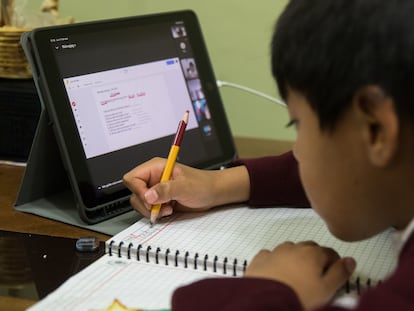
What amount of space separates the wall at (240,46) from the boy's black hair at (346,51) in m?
0.83

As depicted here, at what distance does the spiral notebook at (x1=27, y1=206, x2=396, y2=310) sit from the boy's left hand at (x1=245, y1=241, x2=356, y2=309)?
0.03 meters

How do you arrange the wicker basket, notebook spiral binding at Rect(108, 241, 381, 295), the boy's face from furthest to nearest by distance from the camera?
1. the wicker basket
2. notebook spiral binding at Rect(108, 241, 381, 295)
3. the boy's face

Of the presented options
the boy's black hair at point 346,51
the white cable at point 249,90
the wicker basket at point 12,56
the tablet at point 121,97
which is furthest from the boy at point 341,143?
the white cable at point 249,90

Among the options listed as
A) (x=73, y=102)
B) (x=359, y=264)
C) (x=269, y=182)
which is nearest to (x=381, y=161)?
(x=359, y=264)

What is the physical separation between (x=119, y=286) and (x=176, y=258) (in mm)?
85

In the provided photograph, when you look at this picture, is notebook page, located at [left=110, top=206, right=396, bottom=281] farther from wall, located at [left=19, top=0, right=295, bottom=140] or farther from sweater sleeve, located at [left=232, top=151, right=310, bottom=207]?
wall, located at [left=19, top=0, right=295, bottom=140]

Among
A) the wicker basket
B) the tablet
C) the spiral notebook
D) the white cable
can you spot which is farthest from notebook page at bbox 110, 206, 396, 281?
the white cable

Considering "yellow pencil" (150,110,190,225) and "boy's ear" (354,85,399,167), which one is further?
A: "yellow pencil" (150,110,190,225)

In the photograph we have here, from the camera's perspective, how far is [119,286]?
2.15 ft

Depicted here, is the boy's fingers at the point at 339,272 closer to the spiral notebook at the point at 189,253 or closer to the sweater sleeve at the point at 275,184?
the spiral notebook at the point at 189,253

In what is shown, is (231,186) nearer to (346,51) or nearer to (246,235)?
(246,235)

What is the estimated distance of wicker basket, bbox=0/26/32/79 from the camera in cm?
109

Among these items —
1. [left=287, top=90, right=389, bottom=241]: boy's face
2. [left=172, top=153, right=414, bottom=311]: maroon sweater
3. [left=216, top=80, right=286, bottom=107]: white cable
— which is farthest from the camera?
[left=216, top=80, right=286, bottom=107]: white cable

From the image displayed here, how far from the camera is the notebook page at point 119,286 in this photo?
2.02 feet
